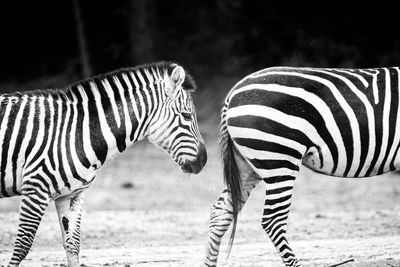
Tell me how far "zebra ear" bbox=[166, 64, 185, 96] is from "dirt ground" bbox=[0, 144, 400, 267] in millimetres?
1728

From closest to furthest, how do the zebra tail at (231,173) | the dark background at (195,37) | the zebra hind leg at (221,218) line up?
the zebra tail at (231,173) < the zebra hind leg at (221,218) < the dark background at (195,37)

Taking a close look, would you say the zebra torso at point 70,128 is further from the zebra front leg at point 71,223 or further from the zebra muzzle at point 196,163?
the zebra muzzle at point 196,163

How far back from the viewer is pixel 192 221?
10555 millimetres

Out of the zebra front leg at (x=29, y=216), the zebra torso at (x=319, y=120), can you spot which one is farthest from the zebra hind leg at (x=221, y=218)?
the zebra front leg at (x=29, y=216)

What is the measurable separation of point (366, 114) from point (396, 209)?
17.8ft

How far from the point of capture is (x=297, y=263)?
20.8 ft

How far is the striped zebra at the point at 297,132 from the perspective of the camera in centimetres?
636

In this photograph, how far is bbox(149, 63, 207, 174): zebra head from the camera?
699cm

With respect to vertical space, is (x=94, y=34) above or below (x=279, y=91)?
above

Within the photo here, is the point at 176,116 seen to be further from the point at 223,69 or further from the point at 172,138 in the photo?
the point at 223,69

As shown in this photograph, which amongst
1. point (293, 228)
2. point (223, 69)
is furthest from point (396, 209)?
point (223, 69)

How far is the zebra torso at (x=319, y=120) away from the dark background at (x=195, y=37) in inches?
452

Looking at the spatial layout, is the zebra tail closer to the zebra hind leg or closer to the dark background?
the zebra hind leg

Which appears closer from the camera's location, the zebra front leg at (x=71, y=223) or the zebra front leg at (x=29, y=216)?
the zebra front leg at (x=29, y=216)
